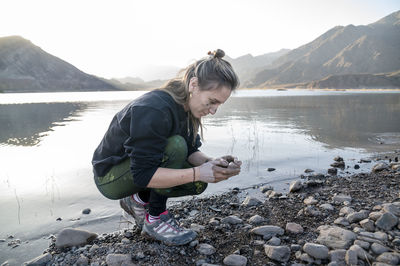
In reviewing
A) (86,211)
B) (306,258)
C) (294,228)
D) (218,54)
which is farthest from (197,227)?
(218,54)

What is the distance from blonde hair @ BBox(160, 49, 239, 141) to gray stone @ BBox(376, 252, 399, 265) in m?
2.16

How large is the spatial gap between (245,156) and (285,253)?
194 inches

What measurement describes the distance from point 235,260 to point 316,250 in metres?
0.83

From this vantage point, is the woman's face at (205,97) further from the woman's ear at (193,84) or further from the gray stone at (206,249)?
the gray stone at (206,249)

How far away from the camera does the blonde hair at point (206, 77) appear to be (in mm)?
2766

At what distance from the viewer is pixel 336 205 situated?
4047mm

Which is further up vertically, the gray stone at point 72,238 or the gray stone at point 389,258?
the gray stone at point 389,258

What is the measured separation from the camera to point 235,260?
2.81 metres

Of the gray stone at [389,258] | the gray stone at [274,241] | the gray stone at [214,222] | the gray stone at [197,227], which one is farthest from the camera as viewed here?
the gray stone at [214,222]

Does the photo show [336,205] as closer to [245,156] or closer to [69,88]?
[245,156]

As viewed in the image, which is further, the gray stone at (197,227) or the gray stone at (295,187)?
the gray stone at (295,187)

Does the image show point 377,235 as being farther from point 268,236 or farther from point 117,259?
point 117,259

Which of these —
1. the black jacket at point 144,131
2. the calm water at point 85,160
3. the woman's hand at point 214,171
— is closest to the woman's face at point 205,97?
the black jacket at point 144,131

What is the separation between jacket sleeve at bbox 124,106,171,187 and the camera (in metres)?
2.54
